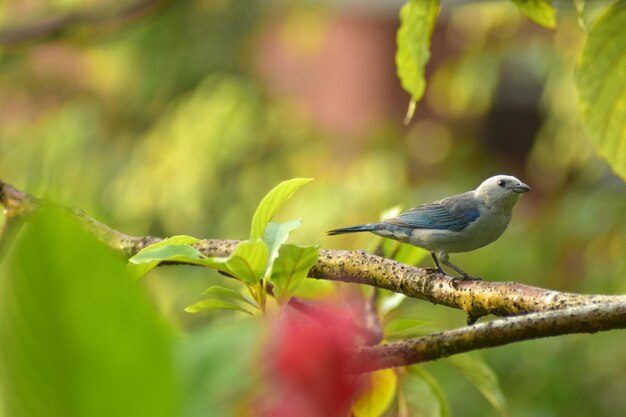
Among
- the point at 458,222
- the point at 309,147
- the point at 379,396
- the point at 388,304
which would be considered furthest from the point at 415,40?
the point at 309,147

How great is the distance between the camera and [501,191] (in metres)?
1.61

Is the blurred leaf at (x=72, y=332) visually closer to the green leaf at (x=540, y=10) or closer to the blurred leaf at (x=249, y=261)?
the blurred leaf at (x=249, y=261)

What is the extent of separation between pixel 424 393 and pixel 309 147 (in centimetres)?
387

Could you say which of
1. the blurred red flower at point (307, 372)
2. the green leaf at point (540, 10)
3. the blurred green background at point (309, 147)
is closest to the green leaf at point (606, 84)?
the green leaf at point (540, 10)

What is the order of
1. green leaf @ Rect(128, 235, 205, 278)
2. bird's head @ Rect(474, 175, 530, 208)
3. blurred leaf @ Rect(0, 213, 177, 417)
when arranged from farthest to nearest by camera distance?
bird's head @ Rect(474, 175, 530, 208) < green leaf @ Rect(128, 235, 205, 278) < blurred leaf @ Rect(0, 213, 177, 417)

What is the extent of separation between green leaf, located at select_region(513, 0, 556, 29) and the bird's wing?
0.41 m

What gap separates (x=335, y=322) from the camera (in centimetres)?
38

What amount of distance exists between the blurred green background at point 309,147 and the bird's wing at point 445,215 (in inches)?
39.7

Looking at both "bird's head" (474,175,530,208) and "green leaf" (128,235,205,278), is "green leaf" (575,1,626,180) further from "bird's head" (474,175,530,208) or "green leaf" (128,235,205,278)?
"green leaf" (128,235,205,278)

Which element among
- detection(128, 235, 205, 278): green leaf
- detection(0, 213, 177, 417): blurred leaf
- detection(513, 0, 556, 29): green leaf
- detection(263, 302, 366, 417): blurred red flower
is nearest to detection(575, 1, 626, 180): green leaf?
detection(513, 0, 556, 29): green leaf

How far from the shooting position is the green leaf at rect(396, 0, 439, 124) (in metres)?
1.06

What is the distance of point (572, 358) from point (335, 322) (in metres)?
3.39

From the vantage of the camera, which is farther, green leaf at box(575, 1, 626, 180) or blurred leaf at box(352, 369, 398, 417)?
green leaf at box(575, 1, 626, 180)

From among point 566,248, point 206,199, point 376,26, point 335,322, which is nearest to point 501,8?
point 566,248
